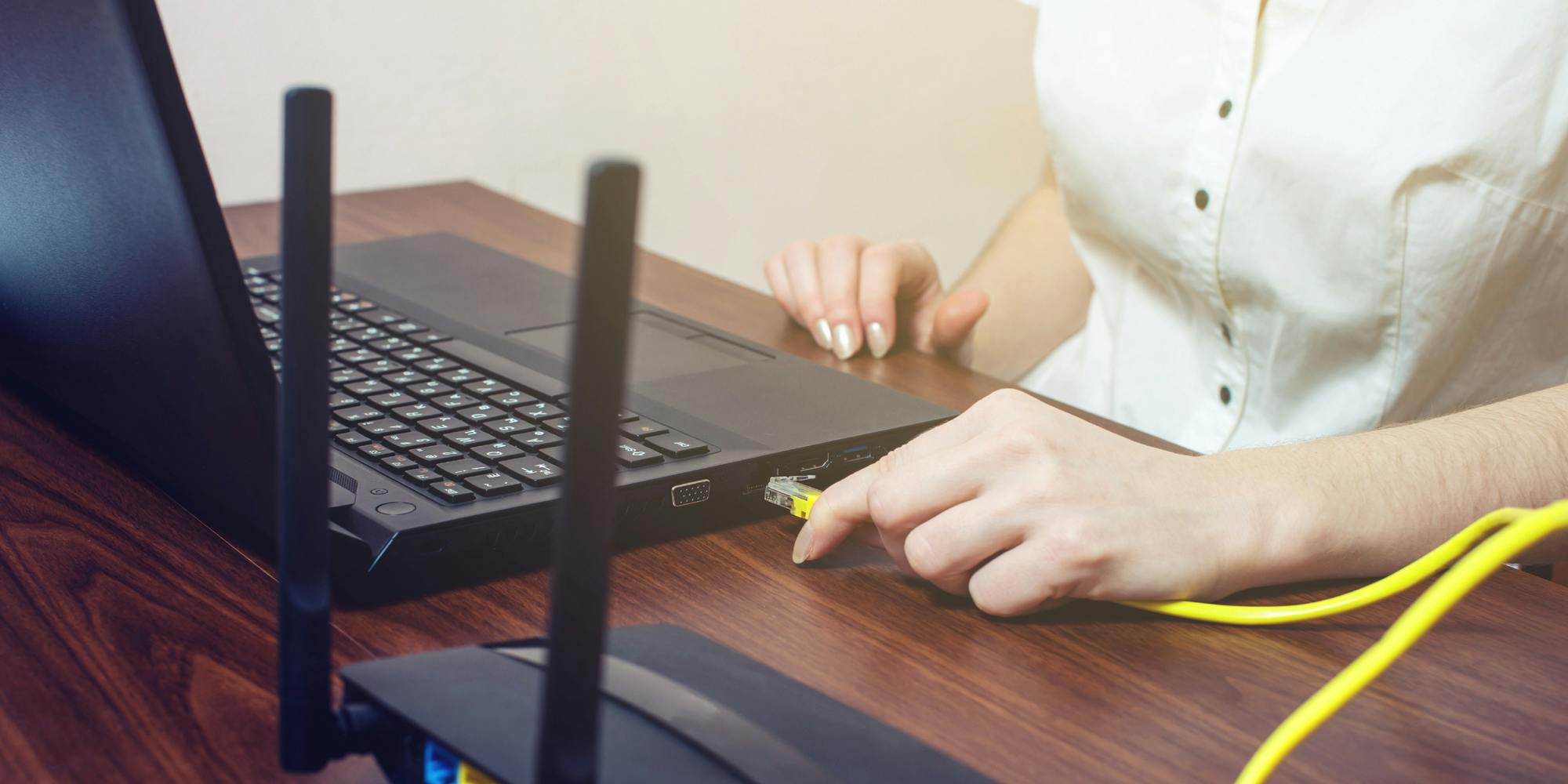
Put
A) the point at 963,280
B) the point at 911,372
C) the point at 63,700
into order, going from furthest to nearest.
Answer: the point at 963,280 < the point at 911,372 < the point at 63,700

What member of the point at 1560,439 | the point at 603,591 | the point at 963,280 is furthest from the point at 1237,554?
the point at 963,280

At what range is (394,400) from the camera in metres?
0.51

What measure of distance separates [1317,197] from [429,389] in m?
0.55

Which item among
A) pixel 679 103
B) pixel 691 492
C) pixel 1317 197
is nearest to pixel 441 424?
pixel 691 492

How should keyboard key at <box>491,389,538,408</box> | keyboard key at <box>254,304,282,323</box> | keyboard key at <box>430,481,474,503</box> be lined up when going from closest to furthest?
keyboard key at <box>430,481,474,503</box>, keyboard key at <box>491,389,538,408</box>, keyboard key at <box>254,304,282,323</box>

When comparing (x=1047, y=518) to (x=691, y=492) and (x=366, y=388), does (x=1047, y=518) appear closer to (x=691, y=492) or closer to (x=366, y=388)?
(x=691, y=492)

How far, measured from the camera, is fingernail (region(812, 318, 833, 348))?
2.54ft

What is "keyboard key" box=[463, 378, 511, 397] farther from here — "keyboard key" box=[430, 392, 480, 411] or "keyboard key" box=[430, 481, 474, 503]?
"keyboard key" box=[430, 481, 474, 503]

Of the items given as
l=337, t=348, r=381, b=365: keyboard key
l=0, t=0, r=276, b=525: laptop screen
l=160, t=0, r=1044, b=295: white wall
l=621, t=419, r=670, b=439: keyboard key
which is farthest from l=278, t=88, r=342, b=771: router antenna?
l=160, t=0, r=1044, b=295: white wall

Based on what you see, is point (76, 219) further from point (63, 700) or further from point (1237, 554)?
point (1237, 554)

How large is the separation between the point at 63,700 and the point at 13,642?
4cm

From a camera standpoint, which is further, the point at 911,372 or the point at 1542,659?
the point at 911,372

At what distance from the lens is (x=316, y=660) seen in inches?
10.0

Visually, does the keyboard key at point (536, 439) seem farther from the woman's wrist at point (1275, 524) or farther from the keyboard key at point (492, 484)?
the woman's wrist at point (1275, 524)
